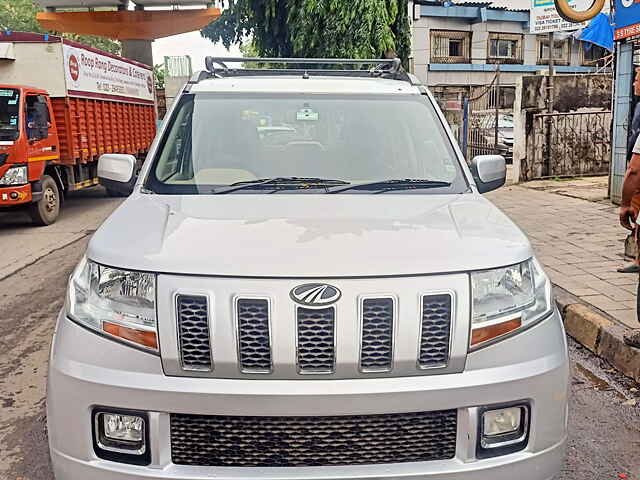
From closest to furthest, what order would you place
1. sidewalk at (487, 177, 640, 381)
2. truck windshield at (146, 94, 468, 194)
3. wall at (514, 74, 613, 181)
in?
1. truck windshield at (146, 94, 468, 194)
2. sidewalk at (487, 177, 640, 381)
3. wall at (514, 74, 613, 181)

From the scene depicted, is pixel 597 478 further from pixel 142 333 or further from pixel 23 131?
pixel 23 131

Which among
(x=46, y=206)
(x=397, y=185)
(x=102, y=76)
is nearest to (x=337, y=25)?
(x=102, y=76)

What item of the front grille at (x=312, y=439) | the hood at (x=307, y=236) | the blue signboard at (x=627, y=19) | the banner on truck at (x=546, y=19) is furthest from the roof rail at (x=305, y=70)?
the banner on truck at (x=546, y=19)

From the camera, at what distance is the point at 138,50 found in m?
27.0

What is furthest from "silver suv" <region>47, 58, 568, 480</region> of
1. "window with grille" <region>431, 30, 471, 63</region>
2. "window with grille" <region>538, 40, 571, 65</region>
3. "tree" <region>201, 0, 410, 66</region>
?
Result: "window with grille" <region>538, 40, 571, 65</region>

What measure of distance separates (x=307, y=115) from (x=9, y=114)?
8088 mm

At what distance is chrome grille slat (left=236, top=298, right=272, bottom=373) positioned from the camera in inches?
81.4

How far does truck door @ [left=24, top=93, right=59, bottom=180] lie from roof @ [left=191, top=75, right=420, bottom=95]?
7.18m

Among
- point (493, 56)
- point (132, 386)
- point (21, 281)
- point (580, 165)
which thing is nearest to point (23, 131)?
point (21, 281)

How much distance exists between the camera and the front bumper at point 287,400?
6.76ft

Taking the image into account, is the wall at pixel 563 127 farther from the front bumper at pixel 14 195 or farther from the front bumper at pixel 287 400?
the front bumper at pixel 287 400

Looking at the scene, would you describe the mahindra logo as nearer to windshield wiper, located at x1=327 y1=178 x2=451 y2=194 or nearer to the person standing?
windshield wiper, located at x1=327 y1=178 x2=451 y2=194

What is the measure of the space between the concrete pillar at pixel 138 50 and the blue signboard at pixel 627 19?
70.0 ft

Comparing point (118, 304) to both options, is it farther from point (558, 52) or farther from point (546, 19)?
point (558, 52)
